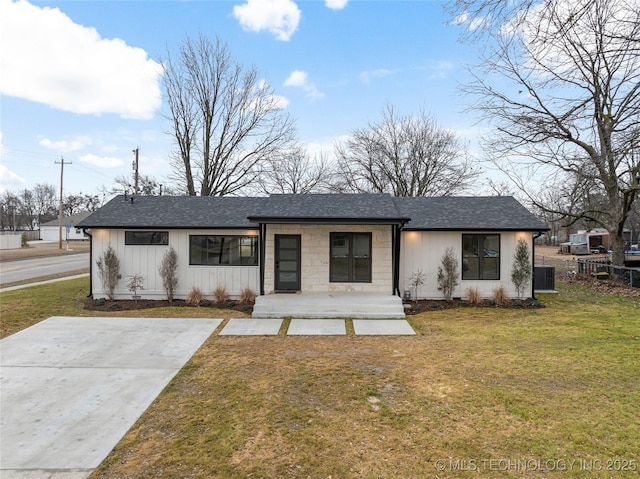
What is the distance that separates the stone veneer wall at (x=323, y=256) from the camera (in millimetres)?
10148

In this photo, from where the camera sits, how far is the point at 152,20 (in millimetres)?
12453

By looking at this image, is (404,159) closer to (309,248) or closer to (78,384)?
(309,248)

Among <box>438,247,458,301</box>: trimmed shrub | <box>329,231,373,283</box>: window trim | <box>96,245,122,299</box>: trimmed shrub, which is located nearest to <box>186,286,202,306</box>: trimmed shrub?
<box>96,245,122,299</box>: trimmed shrub

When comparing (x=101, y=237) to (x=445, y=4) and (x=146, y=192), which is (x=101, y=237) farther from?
(x=146, y=192)

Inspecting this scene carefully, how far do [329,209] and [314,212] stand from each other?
0.54m

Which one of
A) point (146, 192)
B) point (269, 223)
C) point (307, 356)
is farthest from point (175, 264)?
point (146, 192)

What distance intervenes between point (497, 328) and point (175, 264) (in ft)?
30.2

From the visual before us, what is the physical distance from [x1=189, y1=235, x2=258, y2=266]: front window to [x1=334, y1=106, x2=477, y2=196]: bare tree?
53.0 feet

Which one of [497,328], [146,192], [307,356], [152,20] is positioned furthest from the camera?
[146,192]

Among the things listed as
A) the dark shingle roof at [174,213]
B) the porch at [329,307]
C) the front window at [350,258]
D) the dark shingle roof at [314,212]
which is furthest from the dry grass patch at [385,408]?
the dark shingle roof at [174,213]

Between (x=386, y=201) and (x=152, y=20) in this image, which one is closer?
(x=386, y=201)

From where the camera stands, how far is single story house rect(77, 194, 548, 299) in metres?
10.2

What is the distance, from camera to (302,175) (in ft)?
86.3

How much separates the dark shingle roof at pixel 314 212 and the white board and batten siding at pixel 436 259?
38 centimetres
